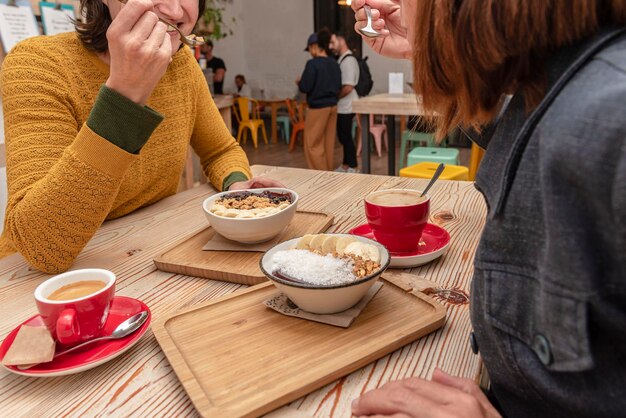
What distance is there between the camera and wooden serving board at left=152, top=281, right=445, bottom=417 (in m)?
0.61

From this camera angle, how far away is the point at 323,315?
30.0 inches

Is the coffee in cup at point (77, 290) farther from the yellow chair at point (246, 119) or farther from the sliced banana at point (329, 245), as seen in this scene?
the yellow chair at point (246, 119)

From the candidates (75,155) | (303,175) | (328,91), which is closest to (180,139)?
(303,175)

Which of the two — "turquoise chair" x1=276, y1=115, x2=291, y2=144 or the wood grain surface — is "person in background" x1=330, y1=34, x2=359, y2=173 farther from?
the wood grain surface

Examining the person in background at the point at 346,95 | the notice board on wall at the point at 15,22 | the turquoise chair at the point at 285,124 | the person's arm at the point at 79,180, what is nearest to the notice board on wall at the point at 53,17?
the notice board on wall at the point at 15,22

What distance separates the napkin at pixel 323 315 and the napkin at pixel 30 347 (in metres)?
0.32

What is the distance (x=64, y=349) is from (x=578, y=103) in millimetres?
720

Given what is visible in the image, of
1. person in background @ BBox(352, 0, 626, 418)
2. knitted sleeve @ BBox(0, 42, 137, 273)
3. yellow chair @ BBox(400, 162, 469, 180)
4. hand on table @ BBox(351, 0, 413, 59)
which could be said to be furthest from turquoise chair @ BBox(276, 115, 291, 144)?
person in background @ BBox(352, 0, 626, 418)

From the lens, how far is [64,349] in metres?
0.71

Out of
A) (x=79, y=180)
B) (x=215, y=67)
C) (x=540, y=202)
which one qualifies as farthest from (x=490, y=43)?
(x=215, y=67)

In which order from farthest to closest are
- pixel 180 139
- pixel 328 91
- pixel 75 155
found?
1. pixel 328 91
2. pixel 180 139
3. pixel 75 155

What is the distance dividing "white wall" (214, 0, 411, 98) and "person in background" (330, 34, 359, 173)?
252 centimetres

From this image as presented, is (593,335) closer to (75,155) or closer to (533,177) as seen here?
(533,177)

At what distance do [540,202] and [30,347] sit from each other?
0.68 metres
